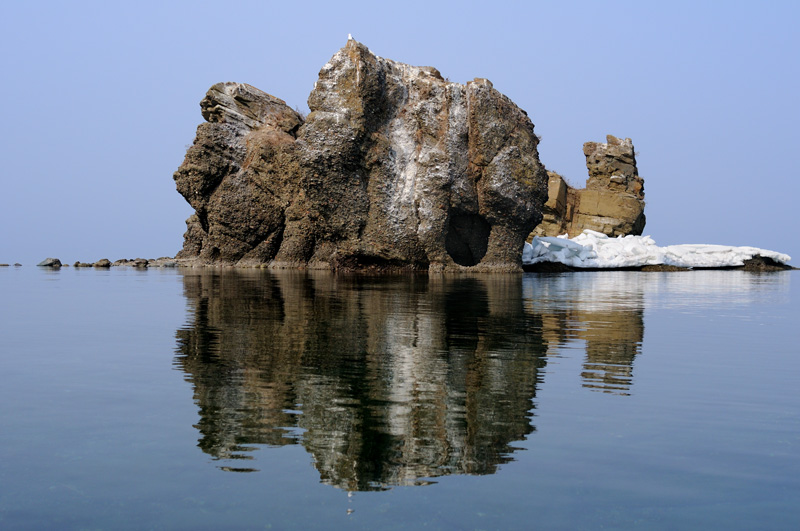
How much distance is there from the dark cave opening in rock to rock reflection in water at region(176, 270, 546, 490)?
81.8 feet

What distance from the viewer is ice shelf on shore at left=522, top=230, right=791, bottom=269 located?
155ft

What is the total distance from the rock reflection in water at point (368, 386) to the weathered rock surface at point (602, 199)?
138 ft

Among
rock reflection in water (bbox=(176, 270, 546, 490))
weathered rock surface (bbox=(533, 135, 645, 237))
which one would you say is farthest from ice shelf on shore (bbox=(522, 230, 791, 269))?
rock reflection in water (bbox=(176, 270, 546, 490))

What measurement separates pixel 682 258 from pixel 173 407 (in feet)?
161

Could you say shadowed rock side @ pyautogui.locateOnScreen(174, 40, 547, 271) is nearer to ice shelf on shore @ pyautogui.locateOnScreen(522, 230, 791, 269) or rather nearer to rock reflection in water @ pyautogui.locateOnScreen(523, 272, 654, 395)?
ice shelf on shore @ pyautogui.locateOnScreen(522, 230, 791, 269)

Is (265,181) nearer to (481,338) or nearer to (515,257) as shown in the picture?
(515,257)

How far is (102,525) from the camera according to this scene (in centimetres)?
448

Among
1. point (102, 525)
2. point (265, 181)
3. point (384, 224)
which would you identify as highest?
point (265, 181)

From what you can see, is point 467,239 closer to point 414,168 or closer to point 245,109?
point 414,168

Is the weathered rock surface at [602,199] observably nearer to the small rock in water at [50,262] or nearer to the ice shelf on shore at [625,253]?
the ice shelf on shore at [625,253]

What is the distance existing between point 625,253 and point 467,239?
13330mm

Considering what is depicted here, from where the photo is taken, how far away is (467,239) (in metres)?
41.6

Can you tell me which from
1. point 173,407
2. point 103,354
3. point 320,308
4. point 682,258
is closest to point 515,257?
point 682,258

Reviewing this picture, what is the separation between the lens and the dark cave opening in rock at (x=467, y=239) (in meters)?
41.0
